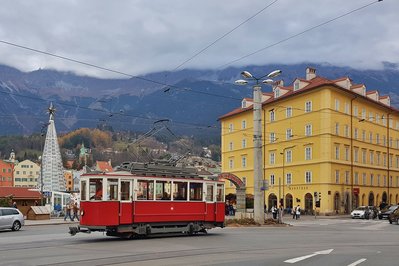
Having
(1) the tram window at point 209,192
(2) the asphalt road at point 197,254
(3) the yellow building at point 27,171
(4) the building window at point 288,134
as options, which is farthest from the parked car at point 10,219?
(3) the yellow building at point 27,171

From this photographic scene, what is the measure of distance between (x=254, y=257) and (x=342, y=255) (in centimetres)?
292

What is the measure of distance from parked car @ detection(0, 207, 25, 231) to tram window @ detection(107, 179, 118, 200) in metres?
10.9

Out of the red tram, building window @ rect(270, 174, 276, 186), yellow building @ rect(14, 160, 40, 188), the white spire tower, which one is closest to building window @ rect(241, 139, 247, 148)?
building window @ rect(270, 174, 276, 186)

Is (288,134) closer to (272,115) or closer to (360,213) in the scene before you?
(272,115)

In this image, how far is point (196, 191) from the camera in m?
27.0

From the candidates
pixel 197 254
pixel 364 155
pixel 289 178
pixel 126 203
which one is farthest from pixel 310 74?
pixel 197 254

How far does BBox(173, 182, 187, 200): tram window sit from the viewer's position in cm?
2597

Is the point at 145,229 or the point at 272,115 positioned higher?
the point at 272,115

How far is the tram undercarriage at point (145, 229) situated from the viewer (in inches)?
915

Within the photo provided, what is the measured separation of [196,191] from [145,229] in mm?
3624

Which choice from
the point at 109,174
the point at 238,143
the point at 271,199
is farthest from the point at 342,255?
the point at 238,143

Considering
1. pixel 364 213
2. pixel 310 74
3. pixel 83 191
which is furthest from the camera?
pixel 310 74

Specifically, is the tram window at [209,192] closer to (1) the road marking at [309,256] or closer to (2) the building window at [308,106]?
(1) the road marking at [309,256]

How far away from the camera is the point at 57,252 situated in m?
17.6
